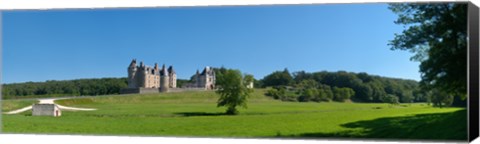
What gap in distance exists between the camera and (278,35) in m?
17.0

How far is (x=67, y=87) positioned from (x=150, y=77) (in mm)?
2603

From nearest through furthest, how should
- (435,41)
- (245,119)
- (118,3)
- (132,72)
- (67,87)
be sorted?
(435,41), (118,3), (245,119), (132,72), (67,87)

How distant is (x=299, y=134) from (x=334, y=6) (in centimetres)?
323

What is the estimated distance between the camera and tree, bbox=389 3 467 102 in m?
15.5

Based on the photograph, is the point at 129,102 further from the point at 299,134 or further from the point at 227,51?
the point at 299,134

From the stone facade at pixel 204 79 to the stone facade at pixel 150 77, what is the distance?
1.76ft

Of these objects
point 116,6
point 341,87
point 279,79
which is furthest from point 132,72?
point 341,87

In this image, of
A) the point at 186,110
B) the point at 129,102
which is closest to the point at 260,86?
the point at 186,110

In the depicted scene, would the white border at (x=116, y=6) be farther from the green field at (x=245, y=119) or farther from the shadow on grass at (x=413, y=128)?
the green field at (x=245, y=119)

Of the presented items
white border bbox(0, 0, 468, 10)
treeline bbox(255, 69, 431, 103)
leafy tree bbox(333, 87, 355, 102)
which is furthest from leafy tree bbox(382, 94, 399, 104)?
white border bbox(0, 0, 468, 10)

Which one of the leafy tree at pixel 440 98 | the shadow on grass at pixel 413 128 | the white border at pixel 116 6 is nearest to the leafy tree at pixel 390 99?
the shadow on grass at pixel 413 128

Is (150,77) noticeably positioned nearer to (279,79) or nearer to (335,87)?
(279,79)

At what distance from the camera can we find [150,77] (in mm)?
18453

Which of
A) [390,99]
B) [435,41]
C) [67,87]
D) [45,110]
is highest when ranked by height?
[435,41]
